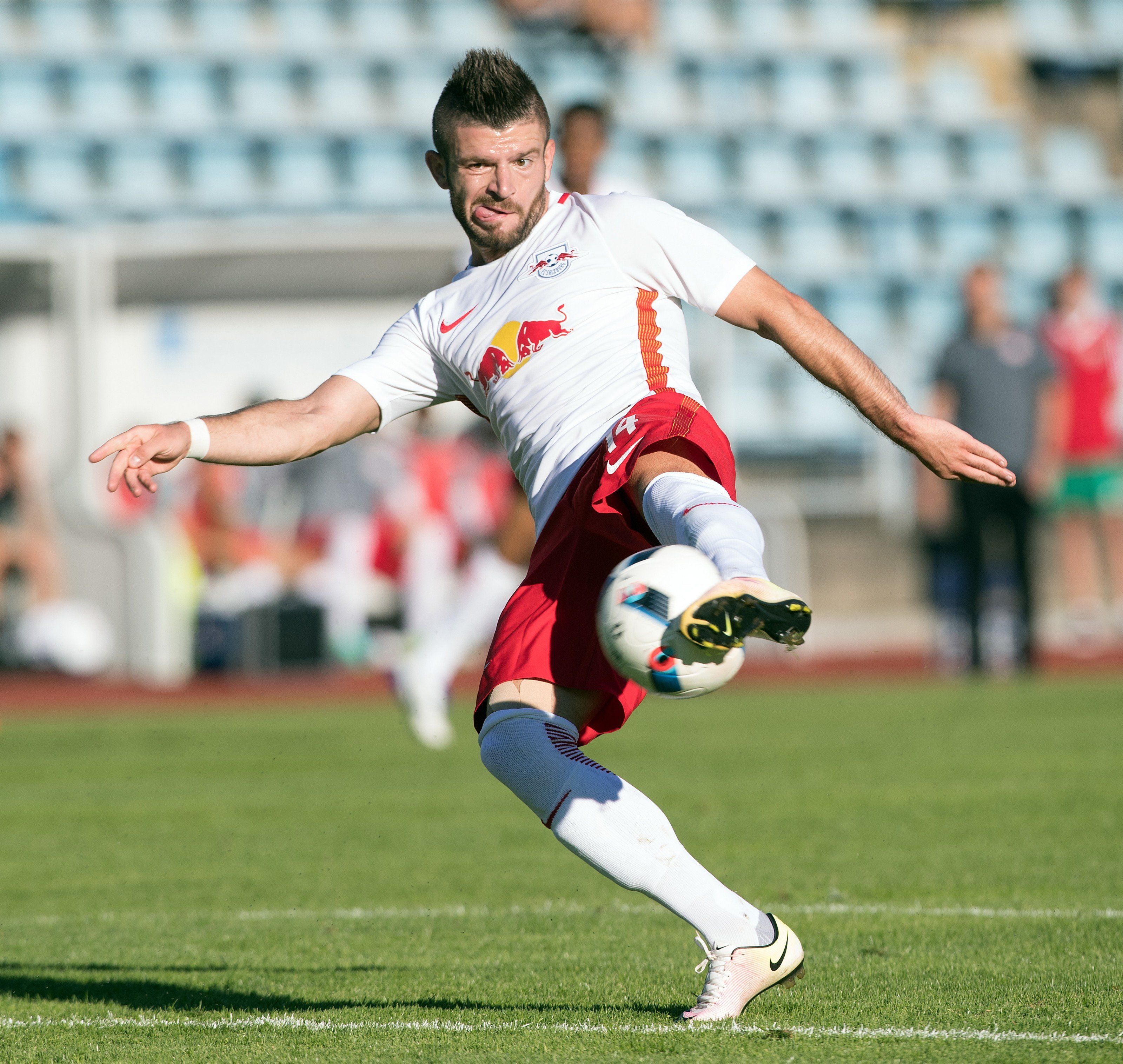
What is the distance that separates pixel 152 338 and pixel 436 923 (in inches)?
471

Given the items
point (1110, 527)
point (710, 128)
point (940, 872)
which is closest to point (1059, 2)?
point (710, 128)

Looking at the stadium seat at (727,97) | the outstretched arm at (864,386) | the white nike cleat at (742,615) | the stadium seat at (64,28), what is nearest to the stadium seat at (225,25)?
the stadium seat at (64,28)

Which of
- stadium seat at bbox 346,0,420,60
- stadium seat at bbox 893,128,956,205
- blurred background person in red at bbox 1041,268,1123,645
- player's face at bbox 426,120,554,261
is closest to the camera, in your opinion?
player's face at bbox 426,120,554,261

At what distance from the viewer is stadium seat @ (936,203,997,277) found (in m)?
22.6

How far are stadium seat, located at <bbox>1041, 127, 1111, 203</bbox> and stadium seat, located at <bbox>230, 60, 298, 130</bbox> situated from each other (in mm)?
10023

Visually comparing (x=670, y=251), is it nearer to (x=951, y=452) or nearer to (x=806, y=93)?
(x=951, y=452)

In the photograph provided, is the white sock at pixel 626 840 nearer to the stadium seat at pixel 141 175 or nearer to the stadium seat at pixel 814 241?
the stadium seat at pixel 141 175

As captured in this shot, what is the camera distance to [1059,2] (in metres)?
24.5

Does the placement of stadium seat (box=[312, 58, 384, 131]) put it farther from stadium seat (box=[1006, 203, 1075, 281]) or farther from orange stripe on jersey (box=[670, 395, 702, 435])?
orange stripe on jersey (box=[670, 395, 702, 435])

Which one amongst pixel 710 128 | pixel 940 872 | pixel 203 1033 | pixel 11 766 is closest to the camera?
pixel 203 1033

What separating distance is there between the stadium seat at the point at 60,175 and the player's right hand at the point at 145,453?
17.8m

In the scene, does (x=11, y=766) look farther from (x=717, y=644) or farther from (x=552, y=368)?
(x=717, y=644)

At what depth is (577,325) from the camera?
3.97 m

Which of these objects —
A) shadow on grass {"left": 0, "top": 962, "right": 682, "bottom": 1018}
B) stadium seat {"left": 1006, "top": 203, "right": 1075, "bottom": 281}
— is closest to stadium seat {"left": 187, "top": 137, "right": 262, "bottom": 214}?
stadium seat {"left": 1006, "top": 203, "right": 1075, "bottom": 281}
